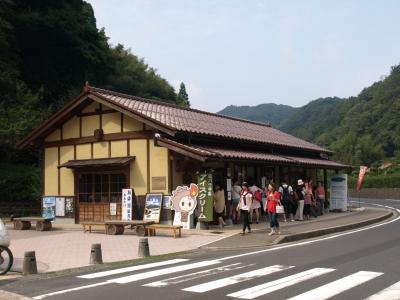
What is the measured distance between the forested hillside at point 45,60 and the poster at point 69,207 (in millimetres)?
9135

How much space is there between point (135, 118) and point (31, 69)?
2572 cm

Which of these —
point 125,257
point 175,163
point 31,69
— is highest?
point 31,69

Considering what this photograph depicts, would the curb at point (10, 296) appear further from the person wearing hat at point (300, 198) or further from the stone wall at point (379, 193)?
the stone wall at point (379, 193)

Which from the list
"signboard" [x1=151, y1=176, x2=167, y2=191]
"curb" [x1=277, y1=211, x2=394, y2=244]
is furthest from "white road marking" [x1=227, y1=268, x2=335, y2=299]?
"signboard" [x1=151, y1=176, x2=167, y2=191]

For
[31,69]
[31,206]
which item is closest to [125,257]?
[31,206]

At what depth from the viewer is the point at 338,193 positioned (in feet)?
93.5

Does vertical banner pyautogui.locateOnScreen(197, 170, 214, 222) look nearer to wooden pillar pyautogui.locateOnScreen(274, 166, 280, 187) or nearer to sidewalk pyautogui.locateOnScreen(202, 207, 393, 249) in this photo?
sidewalk pyautogui.locateOnScreen(202, 207, 393, 249)

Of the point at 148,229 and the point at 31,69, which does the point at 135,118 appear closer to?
the point at 148,229

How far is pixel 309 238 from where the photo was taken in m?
16.3

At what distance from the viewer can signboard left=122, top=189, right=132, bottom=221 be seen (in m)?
20.2

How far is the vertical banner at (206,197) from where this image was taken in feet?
59.6

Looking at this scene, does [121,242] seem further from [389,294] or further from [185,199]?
[389,294]

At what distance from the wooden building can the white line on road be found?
9.08 meters

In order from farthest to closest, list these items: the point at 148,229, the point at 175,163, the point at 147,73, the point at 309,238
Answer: the point at 147,73, the point at 175,163, the point at 148,229, the point at 309,238
